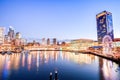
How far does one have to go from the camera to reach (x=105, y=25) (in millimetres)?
44812

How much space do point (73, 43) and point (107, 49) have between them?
32.4 meters

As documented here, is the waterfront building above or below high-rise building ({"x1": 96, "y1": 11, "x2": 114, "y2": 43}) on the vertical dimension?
below

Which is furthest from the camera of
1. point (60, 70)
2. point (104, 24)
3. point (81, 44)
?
point (81, 44)

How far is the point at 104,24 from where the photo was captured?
4538 centimetres

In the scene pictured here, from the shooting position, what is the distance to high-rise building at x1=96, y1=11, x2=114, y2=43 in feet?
144

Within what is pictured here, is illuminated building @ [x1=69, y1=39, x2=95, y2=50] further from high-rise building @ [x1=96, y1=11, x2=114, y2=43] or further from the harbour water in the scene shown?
the harbour water

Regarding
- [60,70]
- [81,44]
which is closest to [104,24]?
[81,44]

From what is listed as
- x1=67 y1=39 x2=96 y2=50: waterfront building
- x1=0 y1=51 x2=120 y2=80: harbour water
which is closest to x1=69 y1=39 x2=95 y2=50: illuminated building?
x1=67 y1=39 x2=96 y2=50: waterfront building

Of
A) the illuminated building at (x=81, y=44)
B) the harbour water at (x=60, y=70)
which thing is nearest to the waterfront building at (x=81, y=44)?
the illuminated building at (x=81, y=44)

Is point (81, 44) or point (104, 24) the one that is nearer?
point (104, 24)

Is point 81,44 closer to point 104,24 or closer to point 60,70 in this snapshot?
point 104,24

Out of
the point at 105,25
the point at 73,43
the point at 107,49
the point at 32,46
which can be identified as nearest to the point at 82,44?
the point at 73,43

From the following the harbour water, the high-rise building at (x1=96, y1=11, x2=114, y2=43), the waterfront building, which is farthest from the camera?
the waterfront building

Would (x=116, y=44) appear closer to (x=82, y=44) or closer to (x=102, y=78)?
(x=82, y=44)
